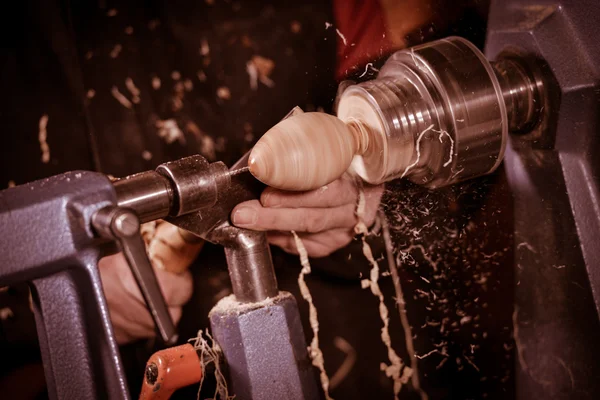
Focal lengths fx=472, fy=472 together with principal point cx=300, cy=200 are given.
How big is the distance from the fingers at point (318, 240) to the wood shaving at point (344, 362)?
1.33 feet

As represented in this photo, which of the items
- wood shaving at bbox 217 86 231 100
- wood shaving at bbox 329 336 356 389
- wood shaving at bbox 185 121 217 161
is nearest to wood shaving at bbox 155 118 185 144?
wood shaving at bbox 185 121 217 161

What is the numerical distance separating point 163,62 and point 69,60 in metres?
0.24

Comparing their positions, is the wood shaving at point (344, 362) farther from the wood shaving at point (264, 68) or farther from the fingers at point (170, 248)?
the wood shaving at point (264, 68)

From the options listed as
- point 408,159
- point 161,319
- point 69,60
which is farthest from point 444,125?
point 69,60

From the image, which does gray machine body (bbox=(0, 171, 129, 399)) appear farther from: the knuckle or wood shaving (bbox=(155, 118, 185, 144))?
wood shaving (bbox=(155, 118, 185, 144))

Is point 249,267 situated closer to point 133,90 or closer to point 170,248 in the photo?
point 170,248

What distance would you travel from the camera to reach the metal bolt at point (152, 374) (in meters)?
0.57

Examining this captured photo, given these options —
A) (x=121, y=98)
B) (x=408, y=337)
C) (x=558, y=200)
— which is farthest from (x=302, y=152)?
(x=408, y=337)

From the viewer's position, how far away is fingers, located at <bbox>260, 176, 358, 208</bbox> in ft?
2.16

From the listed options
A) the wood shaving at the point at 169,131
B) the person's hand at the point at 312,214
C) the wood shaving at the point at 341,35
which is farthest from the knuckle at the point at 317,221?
the wood shaving at the point at 169,131

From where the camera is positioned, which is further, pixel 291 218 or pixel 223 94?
pixel 223 94

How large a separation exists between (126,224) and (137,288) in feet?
2.32

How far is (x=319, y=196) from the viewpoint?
0.80m

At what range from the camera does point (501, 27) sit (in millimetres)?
709
